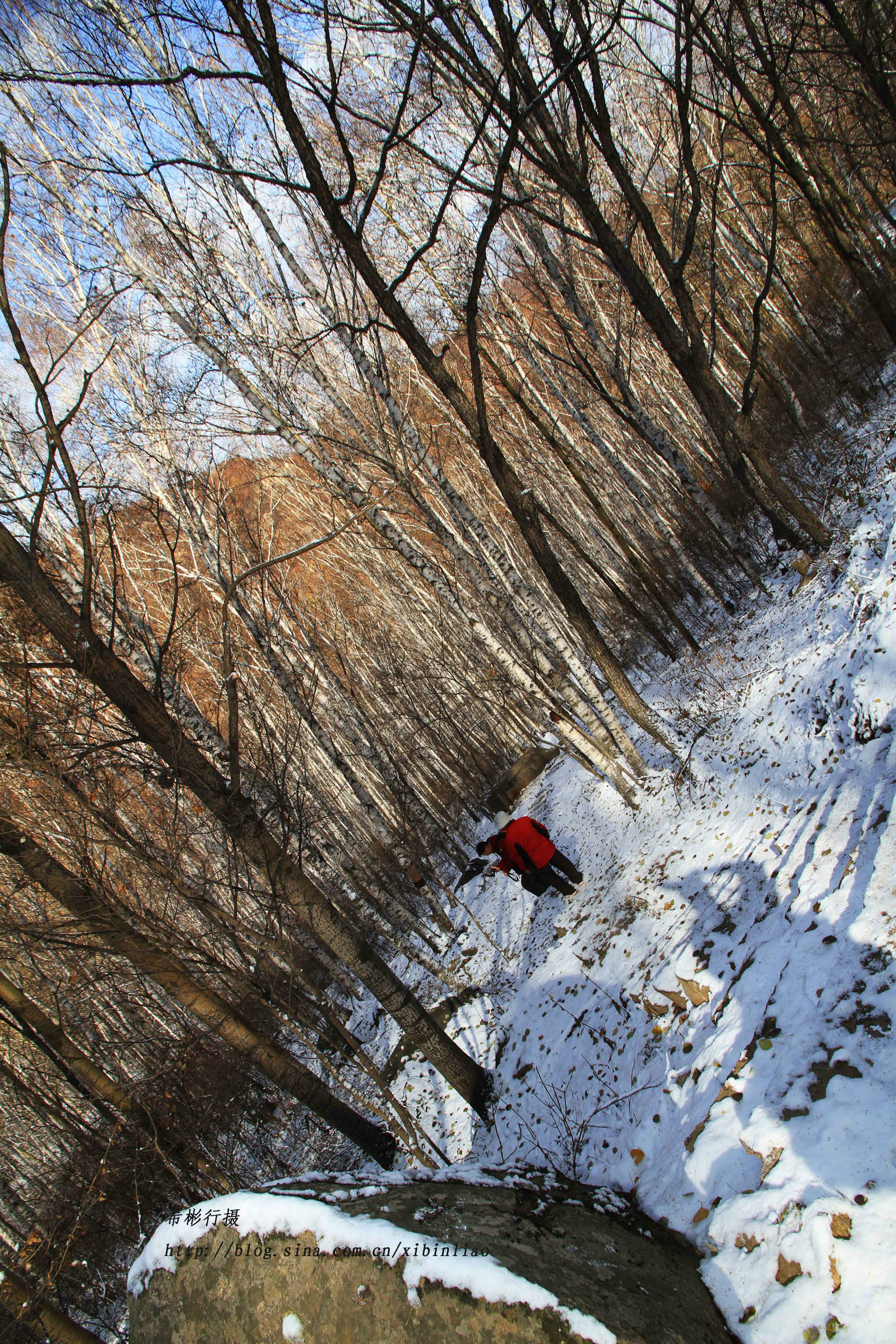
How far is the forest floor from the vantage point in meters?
2.23

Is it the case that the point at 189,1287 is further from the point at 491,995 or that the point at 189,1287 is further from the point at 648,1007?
the point at 491,995

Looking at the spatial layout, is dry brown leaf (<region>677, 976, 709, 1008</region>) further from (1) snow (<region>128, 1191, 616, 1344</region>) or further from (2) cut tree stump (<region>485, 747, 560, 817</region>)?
(2) cut tree stump (<region>485, 747, 560, 817</region>)

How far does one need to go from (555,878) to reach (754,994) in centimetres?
386

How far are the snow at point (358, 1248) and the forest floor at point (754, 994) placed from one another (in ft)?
2.87

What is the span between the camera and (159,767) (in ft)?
11.8

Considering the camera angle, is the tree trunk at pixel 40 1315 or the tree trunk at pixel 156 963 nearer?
the tree trunk at pixel 156 963

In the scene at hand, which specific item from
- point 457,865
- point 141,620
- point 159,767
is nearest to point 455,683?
point 457,865

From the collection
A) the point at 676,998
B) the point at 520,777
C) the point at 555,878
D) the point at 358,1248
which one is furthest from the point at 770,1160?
the point at 520,777

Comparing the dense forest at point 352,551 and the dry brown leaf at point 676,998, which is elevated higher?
the dense forest at point 352,551

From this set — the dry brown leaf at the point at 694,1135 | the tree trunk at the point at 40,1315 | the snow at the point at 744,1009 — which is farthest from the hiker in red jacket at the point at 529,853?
the tree trunk at the point at 40,1315

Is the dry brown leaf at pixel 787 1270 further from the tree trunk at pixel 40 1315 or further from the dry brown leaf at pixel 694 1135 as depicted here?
the tree trunk at pixel 40 1315

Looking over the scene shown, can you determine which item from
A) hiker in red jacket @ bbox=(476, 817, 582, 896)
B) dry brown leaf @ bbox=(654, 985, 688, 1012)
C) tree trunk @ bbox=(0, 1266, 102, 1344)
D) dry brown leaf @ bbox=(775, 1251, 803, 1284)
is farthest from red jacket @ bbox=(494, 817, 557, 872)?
tree trunk @ bbox=(0, 1266, 102, 1344)

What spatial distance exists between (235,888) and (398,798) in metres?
5.79

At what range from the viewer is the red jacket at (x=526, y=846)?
679 centimetres
